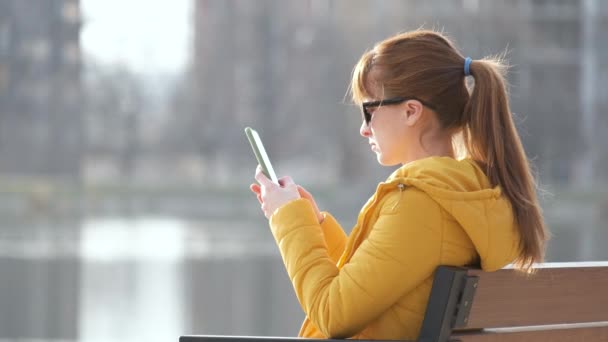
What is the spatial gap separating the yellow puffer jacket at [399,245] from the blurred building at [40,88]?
38.7m

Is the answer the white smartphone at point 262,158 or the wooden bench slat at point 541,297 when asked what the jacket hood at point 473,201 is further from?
the white smartphone at point 262,158

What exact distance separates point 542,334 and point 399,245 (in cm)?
30

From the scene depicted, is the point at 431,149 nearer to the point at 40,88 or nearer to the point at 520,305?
the point at 520,305

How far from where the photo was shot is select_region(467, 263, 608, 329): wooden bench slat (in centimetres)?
180

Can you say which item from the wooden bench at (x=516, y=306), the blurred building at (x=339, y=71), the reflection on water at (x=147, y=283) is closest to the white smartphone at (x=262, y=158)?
the wooden bench at (x=516, y=306)

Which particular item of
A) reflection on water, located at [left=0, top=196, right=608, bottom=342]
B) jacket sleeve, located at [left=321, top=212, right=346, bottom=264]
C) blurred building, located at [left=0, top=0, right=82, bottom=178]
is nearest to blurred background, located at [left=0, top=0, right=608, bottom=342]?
blurred building, located at [left=0, top=0, right=82, bottom=178]

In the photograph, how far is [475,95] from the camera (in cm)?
191

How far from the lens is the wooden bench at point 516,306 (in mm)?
1746

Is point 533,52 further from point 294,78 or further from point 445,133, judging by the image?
point 445,133

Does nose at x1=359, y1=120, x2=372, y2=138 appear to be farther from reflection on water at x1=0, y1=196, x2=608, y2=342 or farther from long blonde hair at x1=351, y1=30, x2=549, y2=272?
reflection on water at x1=0, y1=196, x2=608, y2=342

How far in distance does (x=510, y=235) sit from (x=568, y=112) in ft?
129

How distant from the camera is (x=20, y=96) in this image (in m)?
42.5

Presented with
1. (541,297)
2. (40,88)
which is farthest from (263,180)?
(40,88)

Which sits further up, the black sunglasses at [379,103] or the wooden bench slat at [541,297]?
the black sunglasses at [379,103]
